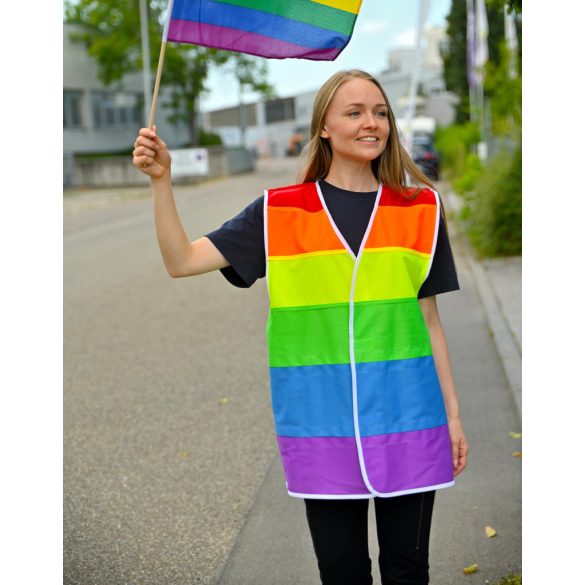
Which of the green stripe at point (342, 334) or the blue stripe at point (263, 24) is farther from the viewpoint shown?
the blue stripe at point (263, 24)

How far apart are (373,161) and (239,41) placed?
511 mm

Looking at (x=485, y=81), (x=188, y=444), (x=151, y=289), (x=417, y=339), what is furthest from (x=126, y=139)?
(x=417, y=339)

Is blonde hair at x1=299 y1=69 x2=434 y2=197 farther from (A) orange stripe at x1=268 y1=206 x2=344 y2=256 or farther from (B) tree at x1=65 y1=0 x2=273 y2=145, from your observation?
(B) tree at x1=65 y1=0 x2=273 y2=145

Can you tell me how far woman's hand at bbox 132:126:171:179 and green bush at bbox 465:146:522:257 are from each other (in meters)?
10.6

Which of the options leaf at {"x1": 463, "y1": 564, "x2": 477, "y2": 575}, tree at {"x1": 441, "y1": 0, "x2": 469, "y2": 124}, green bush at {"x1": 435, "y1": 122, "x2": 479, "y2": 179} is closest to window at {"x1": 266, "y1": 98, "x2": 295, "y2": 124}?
tree at {"x1": 441, "y1": 0, "x2": 469, "y2": 124}

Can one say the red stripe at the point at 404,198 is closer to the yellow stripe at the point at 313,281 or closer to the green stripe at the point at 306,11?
the yellow stripe at the point at 313,281

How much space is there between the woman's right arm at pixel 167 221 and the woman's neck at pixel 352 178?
0.39 m

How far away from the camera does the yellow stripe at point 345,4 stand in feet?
9.44

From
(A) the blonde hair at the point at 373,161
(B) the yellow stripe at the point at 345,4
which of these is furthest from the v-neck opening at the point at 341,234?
(B) the yellow stripe at the point at 345,4

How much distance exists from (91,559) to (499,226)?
990cm

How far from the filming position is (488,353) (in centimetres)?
829
